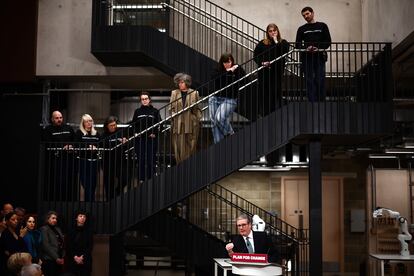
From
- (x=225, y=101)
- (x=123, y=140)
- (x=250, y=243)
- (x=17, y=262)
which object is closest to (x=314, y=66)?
(x=225, y=101)

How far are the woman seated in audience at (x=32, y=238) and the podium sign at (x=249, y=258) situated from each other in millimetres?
3061

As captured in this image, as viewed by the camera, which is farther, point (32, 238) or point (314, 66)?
point (314, 66)

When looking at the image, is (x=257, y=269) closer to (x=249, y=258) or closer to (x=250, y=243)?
(x=249, y=258)

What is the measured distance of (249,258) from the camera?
6.00 meters

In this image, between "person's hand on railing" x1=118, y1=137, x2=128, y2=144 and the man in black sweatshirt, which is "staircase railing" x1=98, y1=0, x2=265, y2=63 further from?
"person's hand on railing" x1=118, y1=137, x2=128, y2=144

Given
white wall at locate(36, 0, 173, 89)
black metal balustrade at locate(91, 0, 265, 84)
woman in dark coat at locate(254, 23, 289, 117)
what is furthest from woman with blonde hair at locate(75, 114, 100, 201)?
white wall at locate(36, 0, 173, 89)

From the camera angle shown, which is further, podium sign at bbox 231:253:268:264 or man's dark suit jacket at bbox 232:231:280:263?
man's dark suit jacket at bbox 232:231:280:263

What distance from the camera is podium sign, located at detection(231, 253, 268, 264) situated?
5965 millimetres

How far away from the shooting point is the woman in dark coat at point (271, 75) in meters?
9.02

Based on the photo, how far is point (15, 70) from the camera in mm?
12273

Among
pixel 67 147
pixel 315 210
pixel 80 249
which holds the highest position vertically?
pixel 67 147

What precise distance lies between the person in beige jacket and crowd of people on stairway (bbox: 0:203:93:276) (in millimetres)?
1634

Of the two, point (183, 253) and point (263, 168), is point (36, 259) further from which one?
point (263, 168)

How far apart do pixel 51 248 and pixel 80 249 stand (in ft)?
1.23
